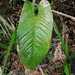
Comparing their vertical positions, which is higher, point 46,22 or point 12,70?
point 46,22

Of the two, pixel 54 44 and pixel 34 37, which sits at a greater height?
pixel 34 37

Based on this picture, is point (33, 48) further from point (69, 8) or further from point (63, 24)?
point (69, 8)

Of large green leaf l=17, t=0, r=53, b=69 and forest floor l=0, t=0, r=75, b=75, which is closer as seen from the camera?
large green leaf l=17, t=0, r=53, b=69

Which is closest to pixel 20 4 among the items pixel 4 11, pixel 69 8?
pixel 4 11

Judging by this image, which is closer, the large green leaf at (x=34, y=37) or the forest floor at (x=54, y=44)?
the large green leaf at (x=34, y=37)

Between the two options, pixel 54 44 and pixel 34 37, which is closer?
pixel 34 37
